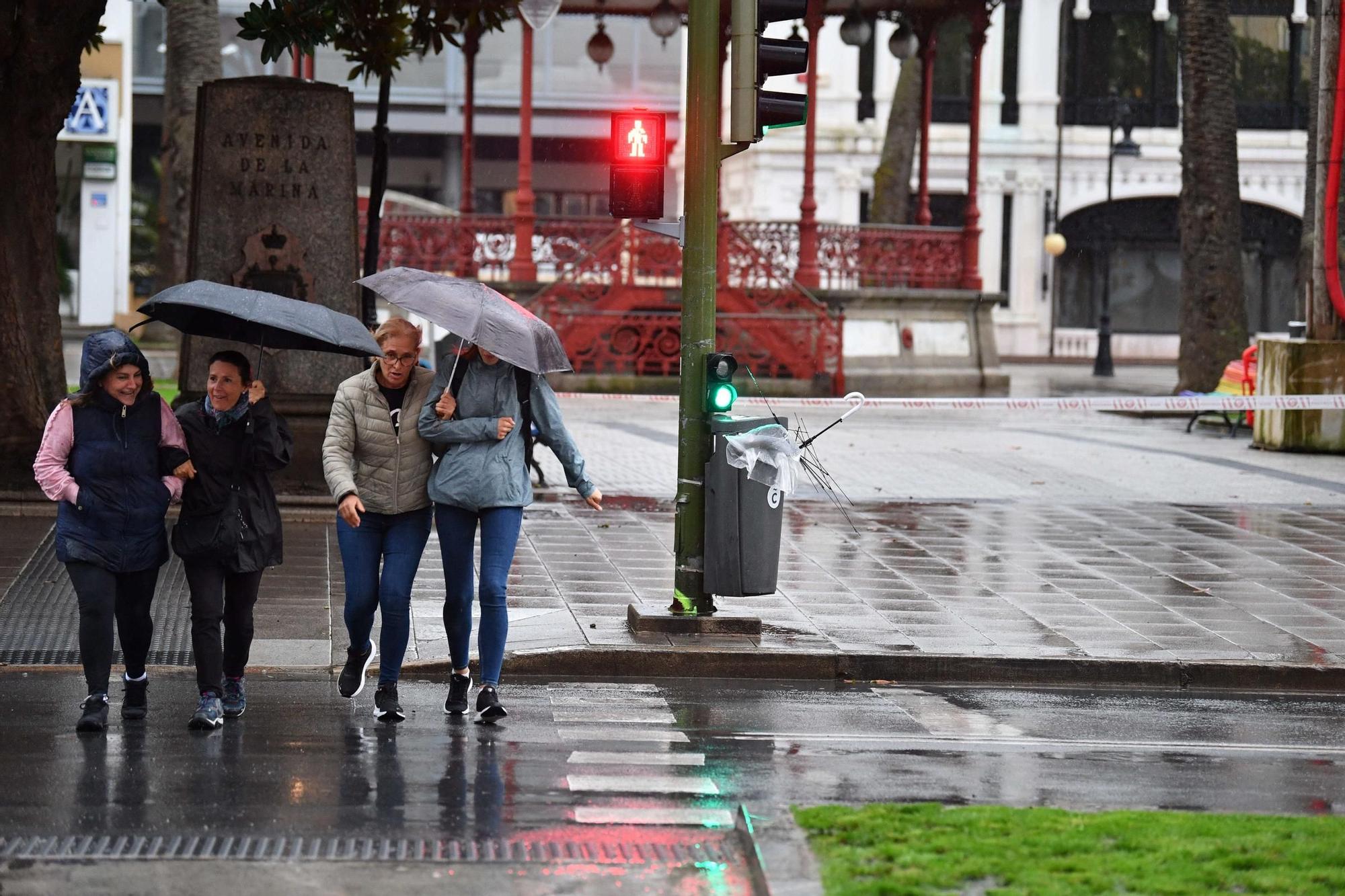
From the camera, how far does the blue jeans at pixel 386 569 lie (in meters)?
7.72

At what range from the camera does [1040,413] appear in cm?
2431

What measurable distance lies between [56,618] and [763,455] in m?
3.52

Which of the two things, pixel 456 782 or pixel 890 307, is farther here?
pixel 890 307

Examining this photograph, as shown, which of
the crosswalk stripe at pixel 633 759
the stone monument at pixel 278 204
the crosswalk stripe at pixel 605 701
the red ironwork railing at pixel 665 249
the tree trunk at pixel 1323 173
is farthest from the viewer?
the red ironwork railing at pixel 665 249

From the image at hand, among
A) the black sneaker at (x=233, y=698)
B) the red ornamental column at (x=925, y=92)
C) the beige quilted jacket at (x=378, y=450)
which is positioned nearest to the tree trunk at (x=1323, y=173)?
the red ornamental column at (x=925, y=92)

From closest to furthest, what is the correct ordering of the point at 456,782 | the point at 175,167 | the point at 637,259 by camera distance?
1. the point at 456,782
2. the point at 175,167
3. the point at 637,259

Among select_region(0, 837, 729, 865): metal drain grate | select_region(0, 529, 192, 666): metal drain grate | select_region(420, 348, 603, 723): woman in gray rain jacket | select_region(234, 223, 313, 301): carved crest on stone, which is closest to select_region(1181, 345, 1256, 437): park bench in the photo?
select_region(234, 223, 313, 301): carved crest on stone

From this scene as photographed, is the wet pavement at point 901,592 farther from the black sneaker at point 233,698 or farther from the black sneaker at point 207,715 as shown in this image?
the black sneaker at point 207,715

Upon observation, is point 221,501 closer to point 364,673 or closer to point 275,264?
point 364,673

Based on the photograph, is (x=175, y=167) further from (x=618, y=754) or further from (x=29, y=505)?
(x=618, y=754)

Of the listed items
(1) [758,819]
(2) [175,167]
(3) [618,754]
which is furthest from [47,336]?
(2) [175,167]

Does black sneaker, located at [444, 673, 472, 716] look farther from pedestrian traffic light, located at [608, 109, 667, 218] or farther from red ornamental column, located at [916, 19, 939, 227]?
red ornamental column, located at [916, 19, 939, 227]

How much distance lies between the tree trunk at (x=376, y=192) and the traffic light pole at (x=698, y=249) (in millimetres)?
5060

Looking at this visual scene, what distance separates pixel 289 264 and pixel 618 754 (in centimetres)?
694
